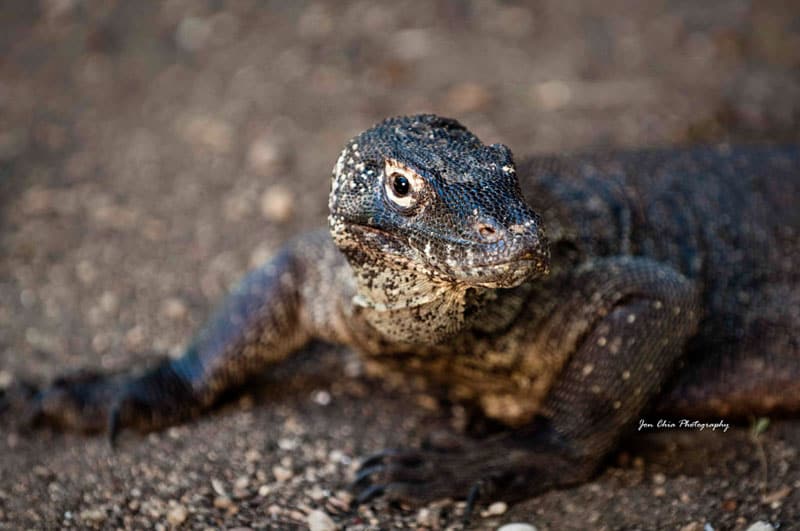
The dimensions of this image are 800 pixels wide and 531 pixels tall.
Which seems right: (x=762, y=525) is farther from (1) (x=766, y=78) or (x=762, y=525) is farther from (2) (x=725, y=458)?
(1) (x=766, y=78)

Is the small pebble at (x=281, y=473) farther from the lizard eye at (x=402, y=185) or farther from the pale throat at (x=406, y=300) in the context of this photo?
the lizard eye at (x=402, y=185)

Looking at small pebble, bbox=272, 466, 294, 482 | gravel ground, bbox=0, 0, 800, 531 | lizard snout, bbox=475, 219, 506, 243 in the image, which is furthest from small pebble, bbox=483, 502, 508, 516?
lizard snout, bbox=475, 219, 506, 243

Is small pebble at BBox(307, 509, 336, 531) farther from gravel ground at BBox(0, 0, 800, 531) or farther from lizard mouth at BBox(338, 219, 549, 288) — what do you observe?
lizard mouth at BBox(338, 219, 549, 288)

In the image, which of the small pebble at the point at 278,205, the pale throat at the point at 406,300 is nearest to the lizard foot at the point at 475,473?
the pale throat at the point at 406,300

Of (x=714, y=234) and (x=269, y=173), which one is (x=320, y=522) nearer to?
(x=714, y=234)

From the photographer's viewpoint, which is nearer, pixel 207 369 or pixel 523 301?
pixel 523 301

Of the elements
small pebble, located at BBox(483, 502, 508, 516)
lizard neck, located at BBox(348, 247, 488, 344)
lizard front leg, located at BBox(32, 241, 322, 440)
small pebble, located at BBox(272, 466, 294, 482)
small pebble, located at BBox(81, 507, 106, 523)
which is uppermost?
lizard neck, located at BBox(348, 247, 488, 344)

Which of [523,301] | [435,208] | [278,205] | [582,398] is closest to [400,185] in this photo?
[435,208]
